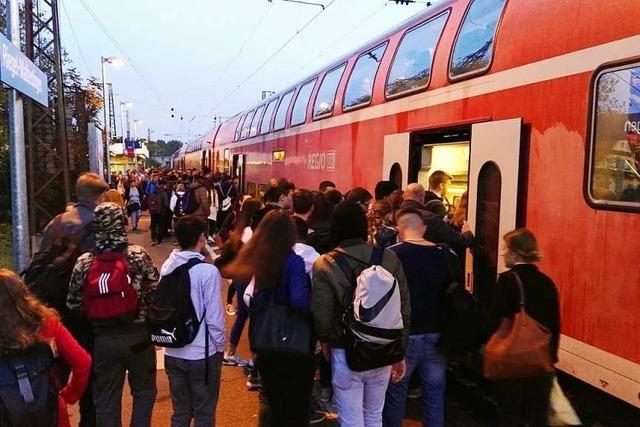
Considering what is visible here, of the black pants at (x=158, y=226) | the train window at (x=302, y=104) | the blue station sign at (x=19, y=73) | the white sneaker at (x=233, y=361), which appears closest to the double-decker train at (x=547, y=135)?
the white sneaker at (x=233, y=361)

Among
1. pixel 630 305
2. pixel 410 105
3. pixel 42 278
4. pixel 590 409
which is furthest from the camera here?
pixel 410 105

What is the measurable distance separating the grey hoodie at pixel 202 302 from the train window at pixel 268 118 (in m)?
11.0

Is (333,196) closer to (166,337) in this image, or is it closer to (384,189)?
(384,189)

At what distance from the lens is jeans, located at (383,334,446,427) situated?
3854 mm

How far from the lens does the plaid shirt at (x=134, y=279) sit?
3557mm

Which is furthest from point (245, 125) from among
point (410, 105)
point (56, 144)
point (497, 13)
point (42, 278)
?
point (42, 278)

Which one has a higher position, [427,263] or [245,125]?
[245,125]

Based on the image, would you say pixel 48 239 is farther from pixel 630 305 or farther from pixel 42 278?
pixel 630 305

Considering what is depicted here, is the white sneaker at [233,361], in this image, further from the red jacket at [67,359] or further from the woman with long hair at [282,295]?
the red jacket at [67,359]

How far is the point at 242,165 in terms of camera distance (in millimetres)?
17766

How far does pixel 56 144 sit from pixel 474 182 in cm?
1363

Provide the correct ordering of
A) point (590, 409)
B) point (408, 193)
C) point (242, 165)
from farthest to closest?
point (242, 165) < point (408, 193) < point (590, 409)

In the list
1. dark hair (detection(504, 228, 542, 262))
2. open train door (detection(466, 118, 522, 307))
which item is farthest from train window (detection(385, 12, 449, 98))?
dark hair (detection(504, 228, 542, 262))

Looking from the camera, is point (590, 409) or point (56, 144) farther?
point (56, 144)
